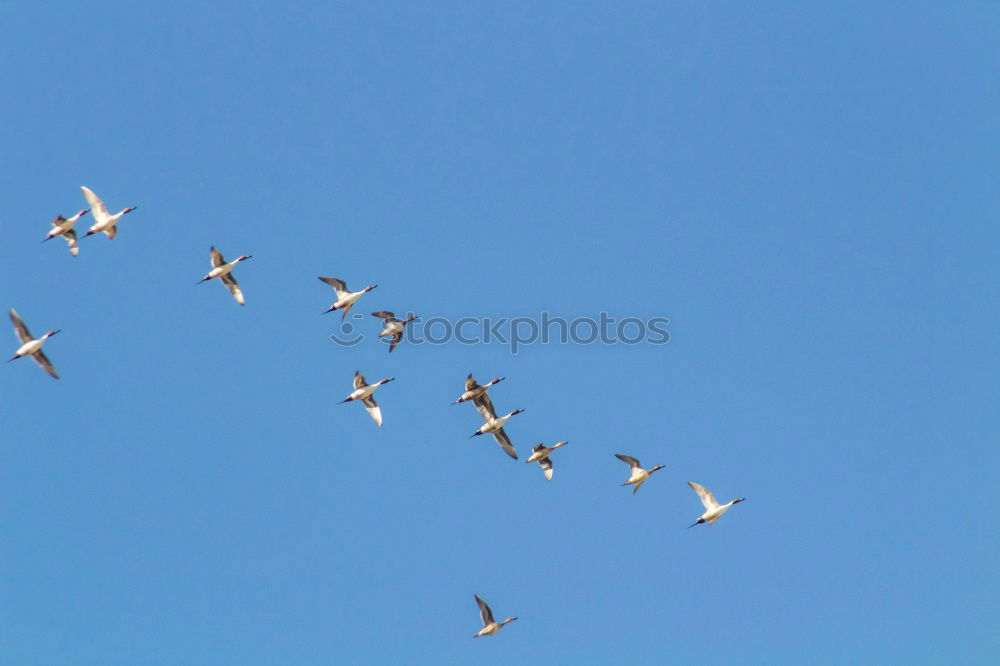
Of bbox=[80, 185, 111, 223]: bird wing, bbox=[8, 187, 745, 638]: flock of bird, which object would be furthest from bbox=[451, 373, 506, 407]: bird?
bbox=[80, 185, 111, 223]: bird wing

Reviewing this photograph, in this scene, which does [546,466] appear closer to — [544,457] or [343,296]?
[544,457]

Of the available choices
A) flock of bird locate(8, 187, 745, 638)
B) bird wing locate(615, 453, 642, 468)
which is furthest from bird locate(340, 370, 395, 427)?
bird wing locate(615, 453, 642, 468)

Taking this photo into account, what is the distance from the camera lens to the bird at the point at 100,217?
2327 inches

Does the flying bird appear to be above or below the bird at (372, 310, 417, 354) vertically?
below

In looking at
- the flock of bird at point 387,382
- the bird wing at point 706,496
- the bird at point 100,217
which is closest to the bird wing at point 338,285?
the flock of bird at point 387,382

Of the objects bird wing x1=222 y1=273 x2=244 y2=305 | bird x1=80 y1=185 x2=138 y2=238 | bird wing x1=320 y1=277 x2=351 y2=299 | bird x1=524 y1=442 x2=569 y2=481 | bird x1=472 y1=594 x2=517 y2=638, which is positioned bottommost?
bird x1=472 y1=594 x2=517 y2=638

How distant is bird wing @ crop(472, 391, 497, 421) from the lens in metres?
57.8

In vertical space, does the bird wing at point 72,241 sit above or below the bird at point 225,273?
above

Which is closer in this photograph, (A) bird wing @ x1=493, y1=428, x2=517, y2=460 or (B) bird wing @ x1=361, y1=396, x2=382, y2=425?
(A) bird wing @ x1=493, y1=428, x2=517, y2=460

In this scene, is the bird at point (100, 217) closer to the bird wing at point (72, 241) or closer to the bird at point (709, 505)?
the bird wing at point (72, 241)

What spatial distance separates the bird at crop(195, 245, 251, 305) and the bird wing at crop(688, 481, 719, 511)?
68.0ft

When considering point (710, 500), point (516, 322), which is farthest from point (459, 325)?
point (710, 500)

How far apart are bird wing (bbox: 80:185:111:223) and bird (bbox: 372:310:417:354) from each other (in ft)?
41.3

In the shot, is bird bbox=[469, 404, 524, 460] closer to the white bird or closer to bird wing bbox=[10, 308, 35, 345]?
the white bird
